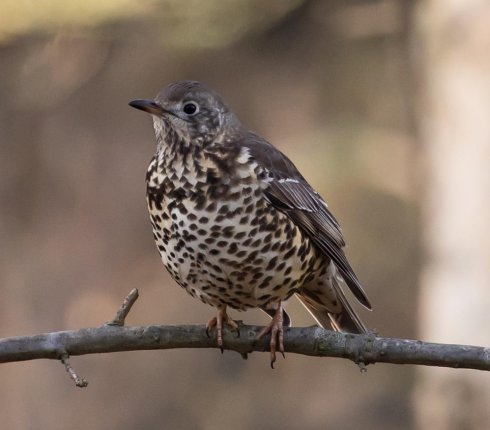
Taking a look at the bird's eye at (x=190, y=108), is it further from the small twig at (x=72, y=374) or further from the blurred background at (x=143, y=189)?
the blurred background at (x=143, y=189)

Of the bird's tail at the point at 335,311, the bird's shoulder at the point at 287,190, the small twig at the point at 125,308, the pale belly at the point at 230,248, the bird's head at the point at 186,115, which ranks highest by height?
the bird's head at the point at 186,115

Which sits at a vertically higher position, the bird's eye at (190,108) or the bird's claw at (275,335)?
the bird's eye at (190,108)

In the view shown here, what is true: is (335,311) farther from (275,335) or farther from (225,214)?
(225,214)

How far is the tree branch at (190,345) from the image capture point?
3414 mm

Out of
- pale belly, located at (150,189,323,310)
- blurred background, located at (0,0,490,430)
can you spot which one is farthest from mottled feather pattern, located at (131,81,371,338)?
blurred background, located at (0,0,490,430)

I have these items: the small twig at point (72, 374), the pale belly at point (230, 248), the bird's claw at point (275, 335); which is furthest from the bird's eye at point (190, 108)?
the small twig at point (72, 374)

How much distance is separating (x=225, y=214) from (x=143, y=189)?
19.7 ft

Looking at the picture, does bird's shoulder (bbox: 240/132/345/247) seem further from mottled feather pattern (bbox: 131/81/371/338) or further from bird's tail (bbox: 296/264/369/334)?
bird's tail (bbox: 296/264/369/334)

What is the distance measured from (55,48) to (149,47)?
3.47 ft

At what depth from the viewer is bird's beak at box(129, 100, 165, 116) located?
3.97m

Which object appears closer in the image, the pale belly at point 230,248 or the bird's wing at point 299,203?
the pale belly at point 230,248

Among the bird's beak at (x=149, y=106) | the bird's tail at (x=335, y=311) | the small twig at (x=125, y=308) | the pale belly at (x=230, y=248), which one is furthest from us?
the bird's tail at (x=335, y=311)

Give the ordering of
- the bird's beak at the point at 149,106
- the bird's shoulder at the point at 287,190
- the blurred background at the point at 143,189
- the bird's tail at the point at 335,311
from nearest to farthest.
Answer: the bird's beak at the point at 149,106
the bird's shoulder at the point at 287,190
the bird's tail at the point at 335,311
the blurred background at the point at 143,189

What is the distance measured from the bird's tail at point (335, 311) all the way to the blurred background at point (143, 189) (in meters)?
4.41
